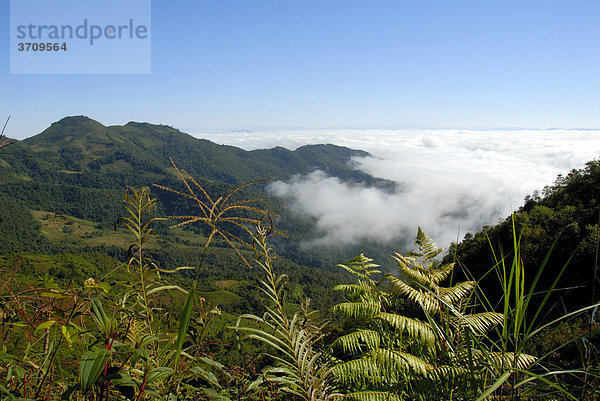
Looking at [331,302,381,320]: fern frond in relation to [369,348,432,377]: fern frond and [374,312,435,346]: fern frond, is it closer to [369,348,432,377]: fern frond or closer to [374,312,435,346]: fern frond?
[374,312,435,346]: fern frond

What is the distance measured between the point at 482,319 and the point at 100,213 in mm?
214685

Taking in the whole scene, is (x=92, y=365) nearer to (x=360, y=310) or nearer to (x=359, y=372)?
(x=359, y=372)

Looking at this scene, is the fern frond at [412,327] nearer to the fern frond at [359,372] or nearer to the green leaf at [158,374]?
the fern frond at [359,372]

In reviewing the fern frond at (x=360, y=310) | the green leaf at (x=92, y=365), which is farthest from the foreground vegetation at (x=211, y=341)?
the fern frond at (x=360, y=310)

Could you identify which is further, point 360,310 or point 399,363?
point 360,310

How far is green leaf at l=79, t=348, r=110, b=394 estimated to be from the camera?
0.81m

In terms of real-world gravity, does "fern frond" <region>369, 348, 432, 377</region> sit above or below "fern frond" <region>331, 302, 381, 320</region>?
above

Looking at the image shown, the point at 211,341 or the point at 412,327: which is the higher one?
the point at 211,341

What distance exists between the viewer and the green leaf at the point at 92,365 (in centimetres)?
81

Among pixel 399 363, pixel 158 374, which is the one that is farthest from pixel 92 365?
pixel 399 363

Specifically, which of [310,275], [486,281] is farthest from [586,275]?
[310,275]

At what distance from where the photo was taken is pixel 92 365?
854mm

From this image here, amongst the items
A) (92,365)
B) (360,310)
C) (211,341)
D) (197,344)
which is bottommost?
(360,310)

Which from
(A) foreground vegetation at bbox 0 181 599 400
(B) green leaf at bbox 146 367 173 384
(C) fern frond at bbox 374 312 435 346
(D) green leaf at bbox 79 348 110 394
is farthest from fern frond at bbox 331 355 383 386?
(D) green leaf at bbox 79 348 110 394
